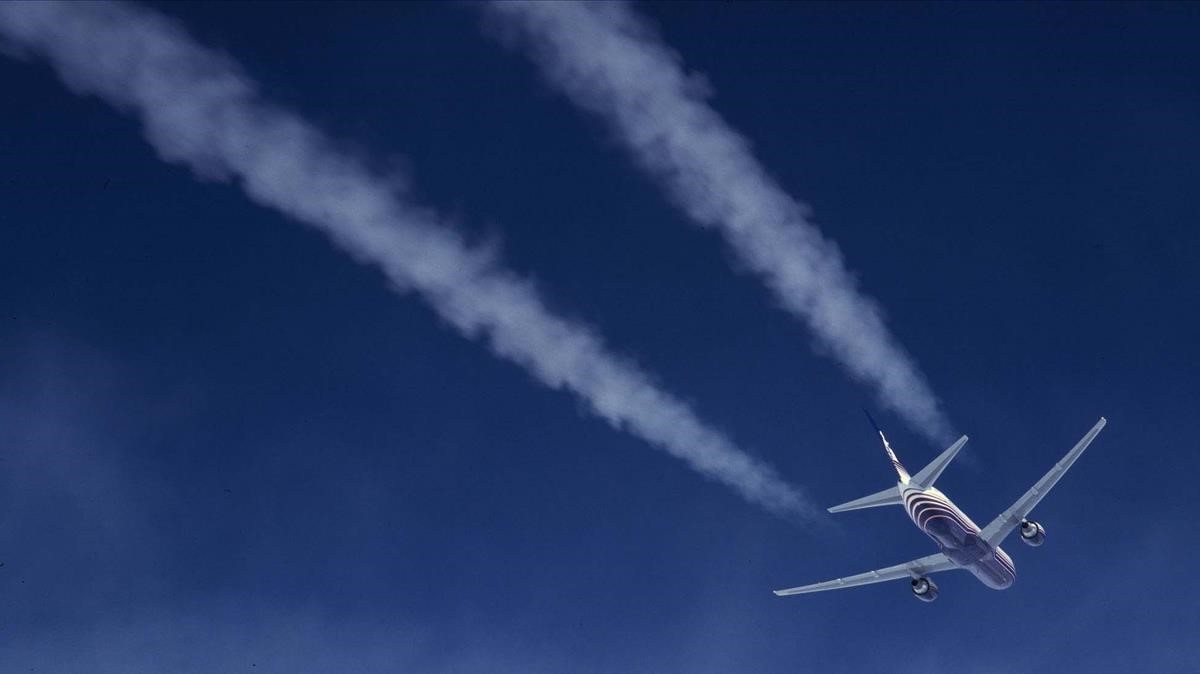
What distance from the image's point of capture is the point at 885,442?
85125 mm

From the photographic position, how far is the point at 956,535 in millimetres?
70750

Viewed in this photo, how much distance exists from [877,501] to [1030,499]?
14.9 m

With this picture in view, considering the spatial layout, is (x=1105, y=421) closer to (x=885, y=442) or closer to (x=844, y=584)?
(x=885, y=442)

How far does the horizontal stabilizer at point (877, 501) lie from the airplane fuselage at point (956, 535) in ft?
2.49

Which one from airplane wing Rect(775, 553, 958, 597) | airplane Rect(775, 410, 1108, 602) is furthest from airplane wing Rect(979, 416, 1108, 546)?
airplane wing Rect(775, 553, 958, 597)

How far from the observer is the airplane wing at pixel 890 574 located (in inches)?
3147

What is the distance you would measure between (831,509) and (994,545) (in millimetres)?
20754

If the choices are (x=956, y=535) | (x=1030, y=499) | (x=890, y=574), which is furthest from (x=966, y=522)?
(x=890, y=574)

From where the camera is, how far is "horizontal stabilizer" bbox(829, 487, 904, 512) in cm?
6919

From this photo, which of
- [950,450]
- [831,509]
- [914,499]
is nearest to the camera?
[950,450]

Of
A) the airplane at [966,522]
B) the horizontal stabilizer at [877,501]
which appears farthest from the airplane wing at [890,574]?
the horizontal stabilizer at [877,501]

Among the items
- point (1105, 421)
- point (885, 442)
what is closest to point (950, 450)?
point (1105, 421)

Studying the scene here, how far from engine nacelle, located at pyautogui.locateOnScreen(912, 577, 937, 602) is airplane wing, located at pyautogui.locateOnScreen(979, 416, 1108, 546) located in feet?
27.3

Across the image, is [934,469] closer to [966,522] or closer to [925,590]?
[966,522]
